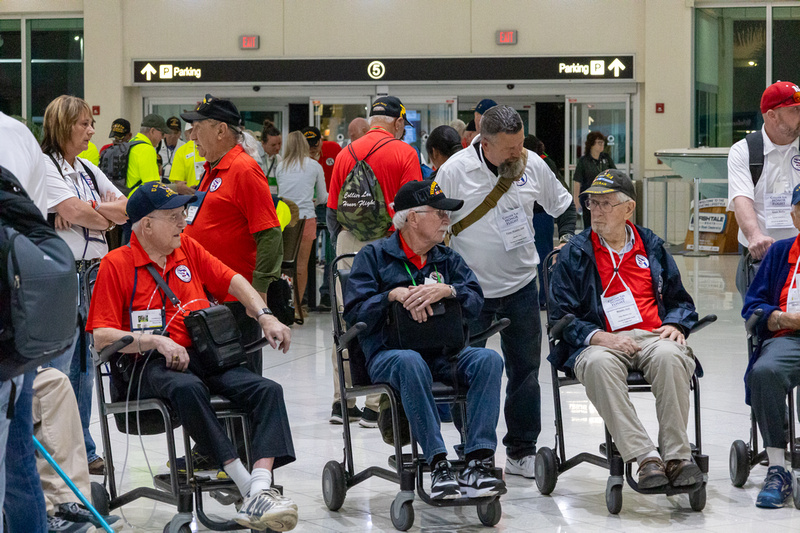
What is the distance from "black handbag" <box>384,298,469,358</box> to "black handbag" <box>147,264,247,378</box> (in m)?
0.60

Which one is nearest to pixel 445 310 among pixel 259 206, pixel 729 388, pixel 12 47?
pixel 259 206

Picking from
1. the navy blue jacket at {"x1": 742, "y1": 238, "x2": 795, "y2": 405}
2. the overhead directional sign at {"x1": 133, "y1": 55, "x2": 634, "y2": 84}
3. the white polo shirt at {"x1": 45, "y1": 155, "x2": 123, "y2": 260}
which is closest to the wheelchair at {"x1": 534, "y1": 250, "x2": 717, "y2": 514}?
the navy blue jacket at {"x1": 742, "y1": 238, "x2": 795, "y2": 405}

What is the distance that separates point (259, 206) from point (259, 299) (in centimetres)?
59

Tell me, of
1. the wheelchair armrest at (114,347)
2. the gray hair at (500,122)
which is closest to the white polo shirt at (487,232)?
the gray hair at (500,122)

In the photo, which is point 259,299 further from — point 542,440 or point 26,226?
point 542,440

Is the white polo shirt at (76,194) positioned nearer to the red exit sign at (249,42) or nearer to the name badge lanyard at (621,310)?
the name badge lanyard at (621,310)

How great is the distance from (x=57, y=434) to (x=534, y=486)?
198 cm

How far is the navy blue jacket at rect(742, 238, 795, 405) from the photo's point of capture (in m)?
4.24

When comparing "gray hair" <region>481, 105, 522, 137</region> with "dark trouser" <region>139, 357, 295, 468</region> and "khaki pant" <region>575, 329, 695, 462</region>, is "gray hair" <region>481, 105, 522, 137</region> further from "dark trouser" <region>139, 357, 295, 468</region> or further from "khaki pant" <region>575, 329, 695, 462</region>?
"dark trouser" <region>139, 357, 295, 468</region>

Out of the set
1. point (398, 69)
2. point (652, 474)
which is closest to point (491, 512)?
point (652, 474)

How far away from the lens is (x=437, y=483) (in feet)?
12.0

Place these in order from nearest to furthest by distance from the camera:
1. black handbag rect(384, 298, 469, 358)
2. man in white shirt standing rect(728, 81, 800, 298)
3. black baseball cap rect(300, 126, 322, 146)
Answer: black handbag rect(384, 298, 469, 358) < man in white shirt standing rect(728, 81, 800, 298) < black baseball cap rect(300, 126, 322, 146)

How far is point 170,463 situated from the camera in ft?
11.3

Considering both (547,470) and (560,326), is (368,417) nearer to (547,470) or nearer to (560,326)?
(547,470)
